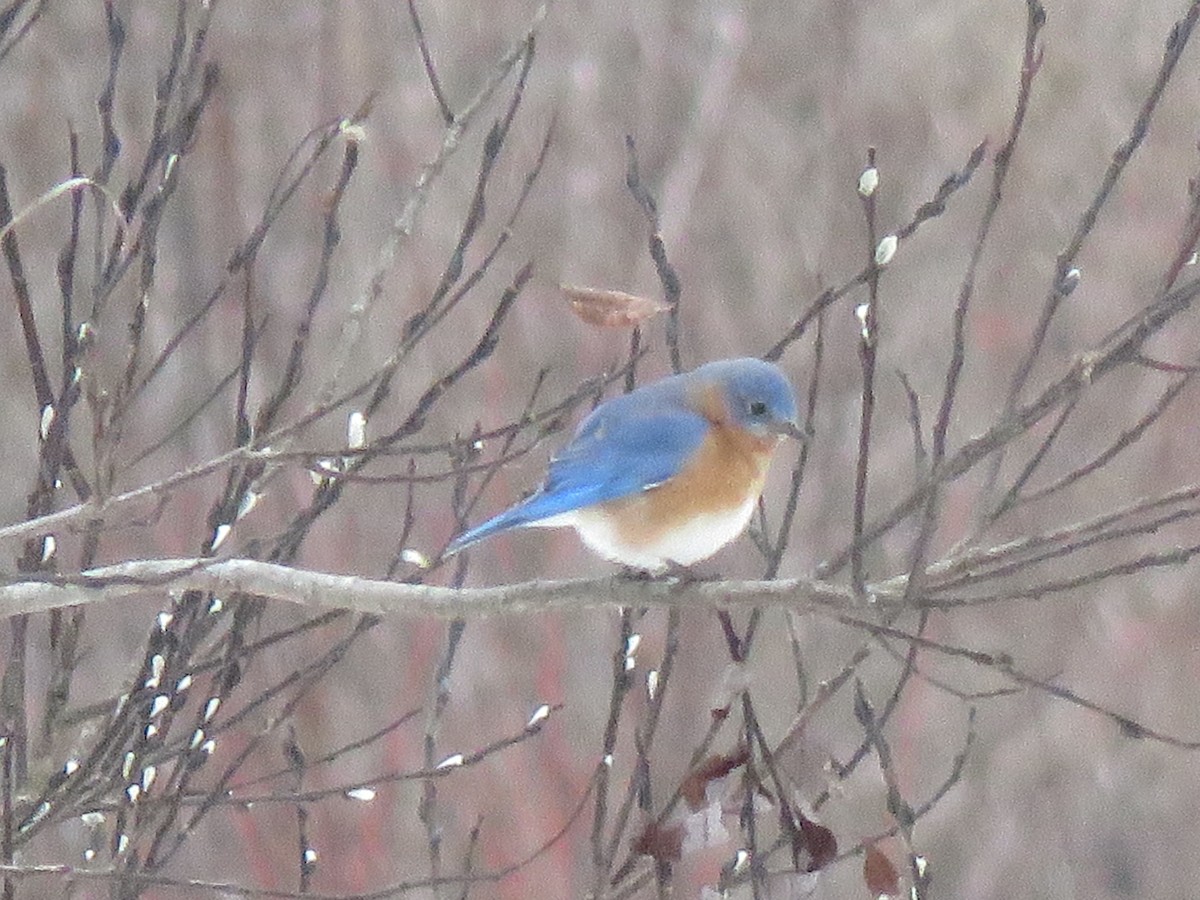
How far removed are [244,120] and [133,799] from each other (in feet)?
12.4

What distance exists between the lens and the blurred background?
5.08 meters

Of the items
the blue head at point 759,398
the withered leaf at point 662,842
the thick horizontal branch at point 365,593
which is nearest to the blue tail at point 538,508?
the blue head at point 759,398

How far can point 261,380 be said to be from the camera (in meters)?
5.29

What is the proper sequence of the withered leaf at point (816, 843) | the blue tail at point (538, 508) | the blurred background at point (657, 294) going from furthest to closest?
the blurred background at point (657, 294)
the blue tail at point (538, 508)
the withered leaf at point (816, 843)

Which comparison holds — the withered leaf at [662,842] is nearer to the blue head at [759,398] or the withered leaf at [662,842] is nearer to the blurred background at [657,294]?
the blue head at [759,398]

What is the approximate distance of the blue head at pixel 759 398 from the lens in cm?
225

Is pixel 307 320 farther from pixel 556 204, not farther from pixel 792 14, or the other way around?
pixel 792 14

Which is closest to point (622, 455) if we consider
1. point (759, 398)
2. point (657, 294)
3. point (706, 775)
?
point (759, 398)

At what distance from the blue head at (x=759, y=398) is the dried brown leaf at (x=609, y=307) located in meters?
0.56

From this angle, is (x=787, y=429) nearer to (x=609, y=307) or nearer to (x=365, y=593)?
(x=609, y=307)

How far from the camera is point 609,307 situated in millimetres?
1677

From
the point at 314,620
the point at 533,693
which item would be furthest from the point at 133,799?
the point at 533,693

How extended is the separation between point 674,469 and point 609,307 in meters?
0.64

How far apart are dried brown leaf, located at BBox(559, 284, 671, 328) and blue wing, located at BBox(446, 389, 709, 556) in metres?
0.53
